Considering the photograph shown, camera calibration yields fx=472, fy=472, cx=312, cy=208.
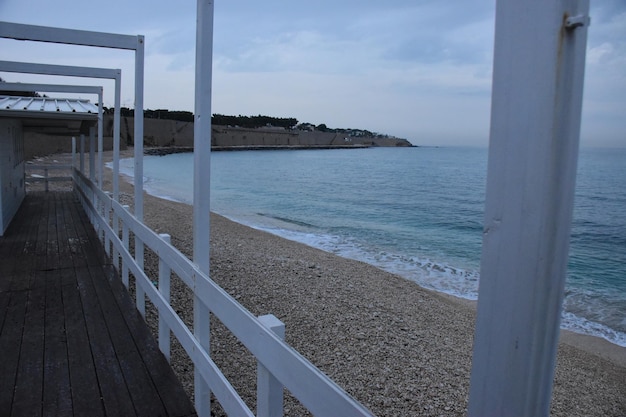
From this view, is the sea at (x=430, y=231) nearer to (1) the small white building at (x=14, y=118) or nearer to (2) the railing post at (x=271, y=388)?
(1) the small white building at (x=14, y=118)

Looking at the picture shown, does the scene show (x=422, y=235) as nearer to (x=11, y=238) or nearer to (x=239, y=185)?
(x=11, y=238)

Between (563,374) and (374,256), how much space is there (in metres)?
9.06

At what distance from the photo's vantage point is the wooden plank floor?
10.5 ft

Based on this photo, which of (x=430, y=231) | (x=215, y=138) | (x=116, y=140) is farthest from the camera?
(x=215, y=138)

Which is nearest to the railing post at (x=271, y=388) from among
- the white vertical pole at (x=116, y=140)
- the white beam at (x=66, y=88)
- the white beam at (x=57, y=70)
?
the white vertical pole at (x=116, y=140)

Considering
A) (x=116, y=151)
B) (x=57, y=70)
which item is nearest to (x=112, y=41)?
(x=116, y=151)

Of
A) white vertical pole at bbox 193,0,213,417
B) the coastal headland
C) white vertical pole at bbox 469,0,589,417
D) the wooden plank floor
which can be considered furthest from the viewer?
the coastal headland

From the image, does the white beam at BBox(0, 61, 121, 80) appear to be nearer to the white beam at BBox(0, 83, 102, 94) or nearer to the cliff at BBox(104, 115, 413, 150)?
the white beam at BBox(0, 83, 102, 94)

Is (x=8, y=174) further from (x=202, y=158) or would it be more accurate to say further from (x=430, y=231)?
(x=430, y=231)

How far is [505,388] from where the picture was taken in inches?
40.5

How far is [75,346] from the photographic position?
13.4 feet

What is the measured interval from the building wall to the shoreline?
144 inches

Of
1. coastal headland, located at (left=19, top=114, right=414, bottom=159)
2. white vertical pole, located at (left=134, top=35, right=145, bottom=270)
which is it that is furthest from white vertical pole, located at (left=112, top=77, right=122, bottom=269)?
coastal headland, located at (left=19, top=114, right=414, bottom=159)

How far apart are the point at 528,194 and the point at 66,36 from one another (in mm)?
6426
